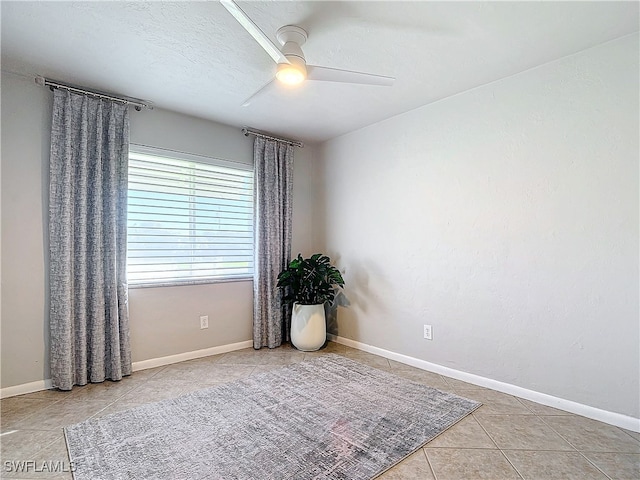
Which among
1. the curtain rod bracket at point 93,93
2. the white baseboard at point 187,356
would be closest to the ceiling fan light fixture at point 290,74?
the curtain rod bracket at point 93,93

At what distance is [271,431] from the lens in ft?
6.83

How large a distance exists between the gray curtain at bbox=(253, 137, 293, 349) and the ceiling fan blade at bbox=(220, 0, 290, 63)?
2033 mm

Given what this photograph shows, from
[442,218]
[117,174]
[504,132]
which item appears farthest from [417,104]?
[117,174]

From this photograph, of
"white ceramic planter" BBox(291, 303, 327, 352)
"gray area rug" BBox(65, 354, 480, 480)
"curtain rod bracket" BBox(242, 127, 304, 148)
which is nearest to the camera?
"gray area rug" BBox(65, 354, 480, 480)

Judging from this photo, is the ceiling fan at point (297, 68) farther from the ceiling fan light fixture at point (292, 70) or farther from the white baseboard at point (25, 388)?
the white baseboard at point (25, 388)

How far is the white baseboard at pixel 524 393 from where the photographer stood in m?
2.15

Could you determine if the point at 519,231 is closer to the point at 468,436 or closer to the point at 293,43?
the point at 468,436

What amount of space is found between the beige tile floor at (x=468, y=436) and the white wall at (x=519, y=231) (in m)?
0.26

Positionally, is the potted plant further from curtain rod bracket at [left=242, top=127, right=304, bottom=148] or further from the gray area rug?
curtain rod bracket at [left=242, top=127, right=304, bottom=148]

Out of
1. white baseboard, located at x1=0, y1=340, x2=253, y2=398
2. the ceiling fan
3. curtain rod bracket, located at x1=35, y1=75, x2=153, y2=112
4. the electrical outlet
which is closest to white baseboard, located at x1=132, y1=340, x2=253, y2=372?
white baseboard, located at x1=0, y1=340, x2=253, y2=398

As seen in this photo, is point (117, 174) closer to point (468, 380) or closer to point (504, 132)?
point (504, 132)

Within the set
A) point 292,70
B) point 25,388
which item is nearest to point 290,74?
point 292,70

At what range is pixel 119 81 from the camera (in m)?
2.71

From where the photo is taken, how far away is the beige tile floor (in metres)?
1.73
